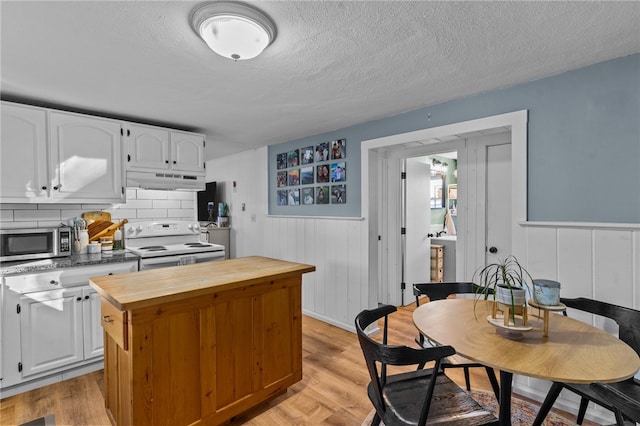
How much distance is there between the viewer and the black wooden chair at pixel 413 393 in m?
1.29

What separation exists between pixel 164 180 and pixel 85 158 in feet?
2.26

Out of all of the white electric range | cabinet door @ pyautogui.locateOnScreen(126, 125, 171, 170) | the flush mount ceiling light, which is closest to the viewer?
the flush mount ceiling light

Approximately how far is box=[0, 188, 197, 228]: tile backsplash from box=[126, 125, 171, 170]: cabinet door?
63 cm

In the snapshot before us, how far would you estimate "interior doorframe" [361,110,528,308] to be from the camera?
2365 mm

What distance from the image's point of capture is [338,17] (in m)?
1.55

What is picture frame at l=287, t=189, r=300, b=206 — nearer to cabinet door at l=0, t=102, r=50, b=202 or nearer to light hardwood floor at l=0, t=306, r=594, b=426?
light hardwood floor at l=0, t=306, r=594, b=426

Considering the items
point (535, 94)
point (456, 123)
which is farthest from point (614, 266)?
point (456, 123)

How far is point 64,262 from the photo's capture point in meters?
2.58

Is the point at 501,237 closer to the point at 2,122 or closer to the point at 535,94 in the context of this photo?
the point at 535,94

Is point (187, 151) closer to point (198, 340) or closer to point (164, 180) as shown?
point (164, 180)

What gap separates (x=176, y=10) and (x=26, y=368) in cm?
270

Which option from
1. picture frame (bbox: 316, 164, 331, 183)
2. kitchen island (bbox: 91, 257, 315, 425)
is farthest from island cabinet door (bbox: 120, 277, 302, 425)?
picture frame (bbox: 316, 164, 331, 183)

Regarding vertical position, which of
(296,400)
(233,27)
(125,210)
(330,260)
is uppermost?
(233,27)

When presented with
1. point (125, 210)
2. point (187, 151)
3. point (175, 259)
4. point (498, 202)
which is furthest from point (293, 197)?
point (498, 202)
